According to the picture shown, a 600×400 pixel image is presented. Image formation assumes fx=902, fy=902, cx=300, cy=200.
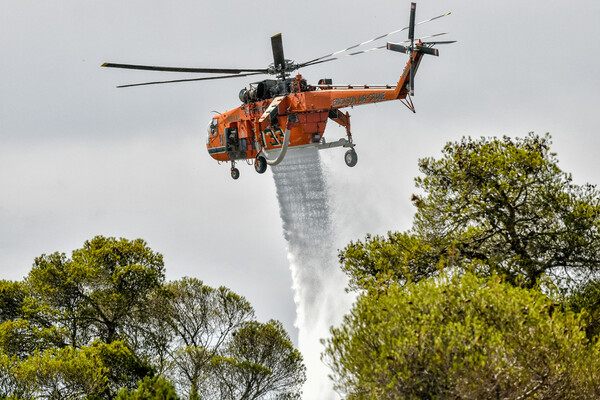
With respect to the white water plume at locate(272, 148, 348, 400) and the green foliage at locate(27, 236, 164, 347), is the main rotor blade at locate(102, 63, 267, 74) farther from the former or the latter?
the green foliage at locate(27, 236, 164, 347)

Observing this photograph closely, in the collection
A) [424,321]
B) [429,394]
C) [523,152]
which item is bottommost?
[429,394]

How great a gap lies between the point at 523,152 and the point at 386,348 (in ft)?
36.2

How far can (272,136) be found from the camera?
3675 cm

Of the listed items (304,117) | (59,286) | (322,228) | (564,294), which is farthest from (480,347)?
(59,286)

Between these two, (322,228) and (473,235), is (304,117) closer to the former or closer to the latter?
(473,235)

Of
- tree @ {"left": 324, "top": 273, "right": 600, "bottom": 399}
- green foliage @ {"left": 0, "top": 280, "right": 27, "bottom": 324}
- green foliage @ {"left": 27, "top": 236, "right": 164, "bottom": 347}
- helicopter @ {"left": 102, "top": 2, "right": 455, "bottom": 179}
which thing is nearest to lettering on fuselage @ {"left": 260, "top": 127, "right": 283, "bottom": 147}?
helicopter @ {"left": 102, "top": 2, "right": 455, "bottom": 179}

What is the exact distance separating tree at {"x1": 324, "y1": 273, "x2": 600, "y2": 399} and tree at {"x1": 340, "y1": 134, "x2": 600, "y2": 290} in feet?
20.8

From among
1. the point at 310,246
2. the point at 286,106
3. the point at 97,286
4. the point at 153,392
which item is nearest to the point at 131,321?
the point at 97,286

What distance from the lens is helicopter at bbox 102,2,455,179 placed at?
102 feet

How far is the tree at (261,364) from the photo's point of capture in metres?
45.8

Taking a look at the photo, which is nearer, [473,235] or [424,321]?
[424,321]

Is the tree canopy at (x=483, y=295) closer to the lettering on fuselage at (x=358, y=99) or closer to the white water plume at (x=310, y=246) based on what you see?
the lettering on fuselage at (x=358, y=99)

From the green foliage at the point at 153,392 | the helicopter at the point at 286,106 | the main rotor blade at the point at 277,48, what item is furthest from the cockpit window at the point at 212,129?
the green foliage at the point at 153,392

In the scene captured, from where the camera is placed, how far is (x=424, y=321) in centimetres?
2084
